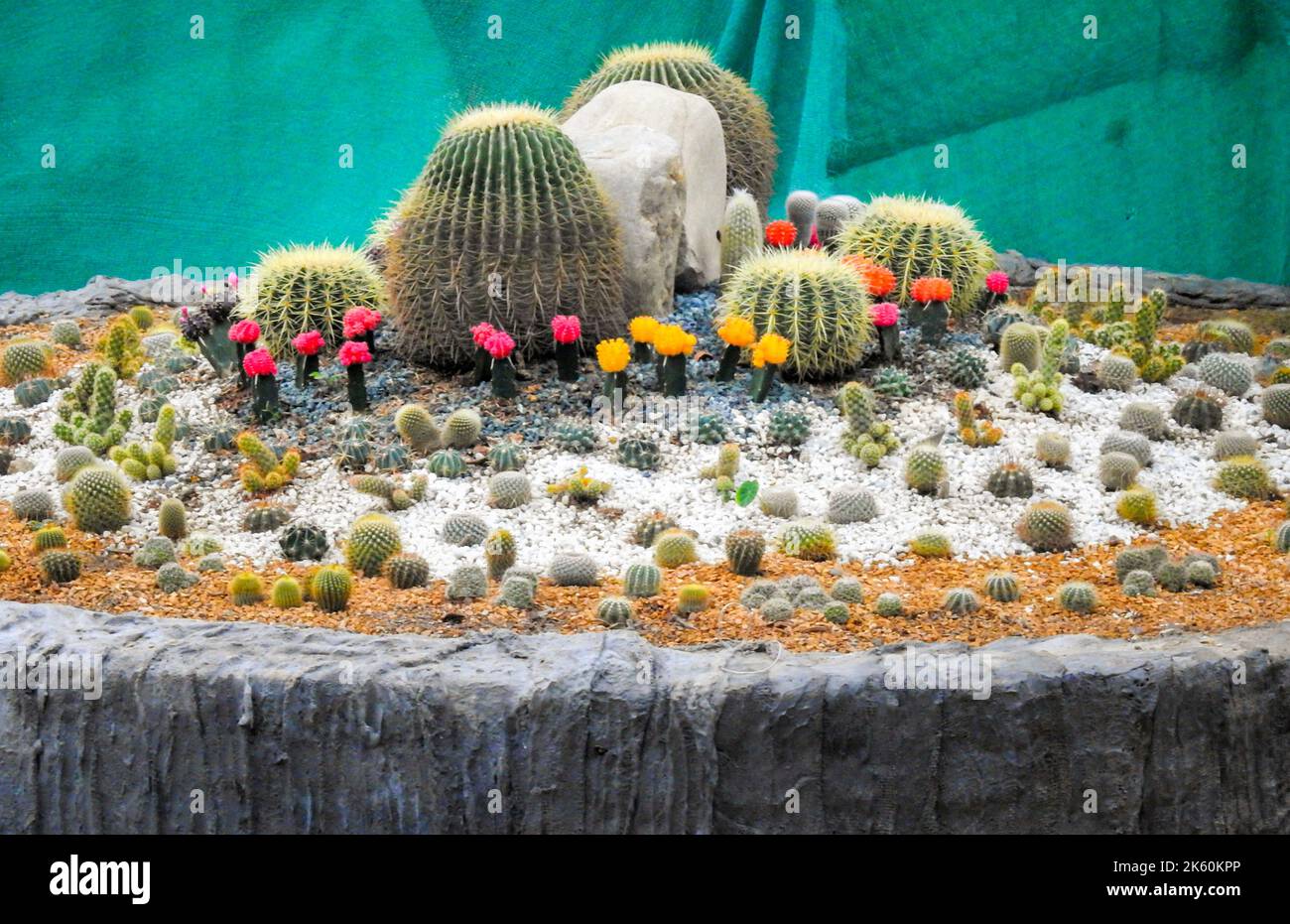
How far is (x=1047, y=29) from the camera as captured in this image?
→ 8242 mm

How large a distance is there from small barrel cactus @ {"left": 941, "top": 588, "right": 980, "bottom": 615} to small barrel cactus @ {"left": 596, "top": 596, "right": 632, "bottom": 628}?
3.21 feet

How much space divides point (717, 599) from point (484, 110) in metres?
2.91

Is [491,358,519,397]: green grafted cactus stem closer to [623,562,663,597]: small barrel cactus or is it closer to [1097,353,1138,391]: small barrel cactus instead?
[623,562,663,597]: small barrel cactus

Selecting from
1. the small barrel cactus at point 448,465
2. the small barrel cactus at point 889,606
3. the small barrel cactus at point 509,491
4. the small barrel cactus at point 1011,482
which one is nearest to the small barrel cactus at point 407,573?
the small barrel cactus at point 509,491

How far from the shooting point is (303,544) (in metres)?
5.22

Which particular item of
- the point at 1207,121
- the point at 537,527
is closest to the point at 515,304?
the point at 537,527

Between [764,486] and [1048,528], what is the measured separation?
1070 millimetres

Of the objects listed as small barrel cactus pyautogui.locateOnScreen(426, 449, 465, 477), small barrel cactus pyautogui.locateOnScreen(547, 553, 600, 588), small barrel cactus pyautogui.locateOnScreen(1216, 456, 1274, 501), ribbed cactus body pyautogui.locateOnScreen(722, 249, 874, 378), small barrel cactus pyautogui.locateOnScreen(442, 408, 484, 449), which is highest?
ribbed cactus body pyautogui.locateOnScreen(722, 249, 874, 378)

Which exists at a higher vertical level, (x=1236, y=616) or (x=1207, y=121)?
(x=1207, y=121)

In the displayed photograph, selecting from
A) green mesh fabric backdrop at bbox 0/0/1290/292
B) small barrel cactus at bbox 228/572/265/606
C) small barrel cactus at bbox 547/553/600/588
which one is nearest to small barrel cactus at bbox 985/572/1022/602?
small barrel cactus at bbox 547/553/600/588

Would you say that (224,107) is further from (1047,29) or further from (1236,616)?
(1236,616)

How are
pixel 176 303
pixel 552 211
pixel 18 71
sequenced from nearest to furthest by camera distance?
pixel 552 211, pixel 18 71, pixel 176 303

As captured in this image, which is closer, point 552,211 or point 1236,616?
point 1236,616

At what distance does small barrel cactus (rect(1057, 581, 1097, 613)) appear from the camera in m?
4.61
